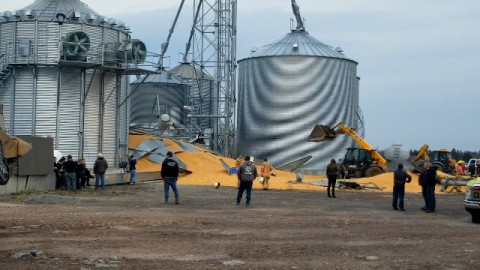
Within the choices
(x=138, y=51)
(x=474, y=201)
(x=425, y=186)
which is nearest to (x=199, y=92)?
(x=138, y=51)

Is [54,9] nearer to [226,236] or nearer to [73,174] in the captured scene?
[73,174]

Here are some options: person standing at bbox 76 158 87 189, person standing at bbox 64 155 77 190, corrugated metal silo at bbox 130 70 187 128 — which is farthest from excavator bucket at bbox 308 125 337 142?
corrugated metal silo at bbox 130 70 187 128

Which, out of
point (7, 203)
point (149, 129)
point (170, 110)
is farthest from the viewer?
point (170, 110)

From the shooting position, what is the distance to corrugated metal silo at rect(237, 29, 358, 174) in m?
56.8

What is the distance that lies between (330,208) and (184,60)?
45.8 meters

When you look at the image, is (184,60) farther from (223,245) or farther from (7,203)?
(223,245)

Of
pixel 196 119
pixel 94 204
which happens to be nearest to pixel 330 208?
pixel 94 204

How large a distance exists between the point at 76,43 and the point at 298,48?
23.7m

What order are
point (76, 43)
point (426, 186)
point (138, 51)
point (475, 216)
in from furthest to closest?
point (138, 51) < point (76, 43) < point (426, 186) < point (475, 216)

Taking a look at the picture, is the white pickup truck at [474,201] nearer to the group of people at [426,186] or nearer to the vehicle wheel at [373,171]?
the group of people at [426,186]

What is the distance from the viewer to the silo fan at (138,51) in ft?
134

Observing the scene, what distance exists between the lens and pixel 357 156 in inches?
1797

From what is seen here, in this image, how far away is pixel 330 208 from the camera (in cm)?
2352

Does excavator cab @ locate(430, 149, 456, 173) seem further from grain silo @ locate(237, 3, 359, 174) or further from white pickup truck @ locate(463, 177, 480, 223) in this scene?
white pickup truck @ locate(463, 177, 480, 223)
